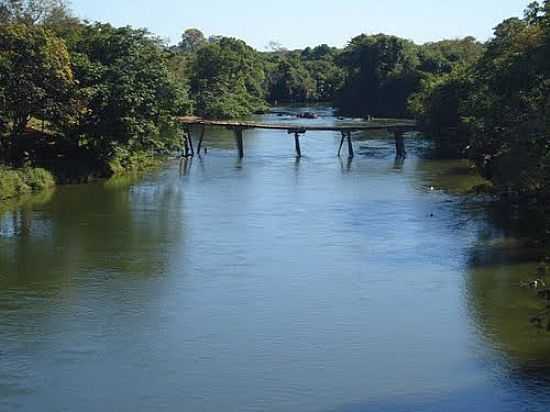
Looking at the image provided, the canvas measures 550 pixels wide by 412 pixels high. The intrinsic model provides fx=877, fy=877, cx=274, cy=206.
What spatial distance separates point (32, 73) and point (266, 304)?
20186mm

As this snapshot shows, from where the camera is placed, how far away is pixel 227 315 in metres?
19.2

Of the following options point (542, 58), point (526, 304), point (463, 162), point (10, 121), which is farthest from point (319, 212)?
point (463, 162)

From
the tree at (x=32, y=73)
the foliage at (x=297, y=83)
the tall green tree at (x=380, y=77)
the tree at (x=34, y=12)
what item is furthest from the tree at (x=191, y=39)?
the tree at (x=32, y=73)

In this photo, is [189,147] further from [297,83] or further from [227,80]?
[297,83]

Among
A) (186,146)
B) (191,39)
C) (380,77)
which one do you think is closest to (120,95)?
(186,146)

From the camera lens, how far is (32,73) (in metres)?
35.9

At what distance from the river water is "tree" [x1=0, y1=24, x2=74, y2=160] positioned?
4.40 m

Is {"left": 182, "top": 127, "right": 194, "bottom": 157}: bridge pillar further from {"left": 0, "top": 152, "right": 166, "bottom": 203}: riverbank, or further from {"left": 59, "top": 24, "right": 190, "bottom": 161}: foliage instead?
{"left": 59, "top": 24, "right": 190, "bottom": 161}: foliage

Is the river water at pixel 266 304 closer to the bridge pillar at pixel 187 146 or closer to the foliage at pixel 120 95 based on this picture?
the foliage at pixel 120 95

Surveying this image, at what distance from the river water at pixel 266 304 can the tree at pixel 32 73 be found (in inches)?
173

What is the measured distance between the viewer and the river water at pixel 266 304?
15.2 m

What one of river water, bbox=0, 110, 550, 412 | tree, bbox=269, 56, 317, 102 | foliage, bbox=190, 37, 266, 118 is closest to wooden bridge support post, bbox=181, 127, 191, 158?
river water, bbox=0, 110, 550, 412

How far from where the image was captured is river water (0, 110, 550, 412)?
15.2 metres

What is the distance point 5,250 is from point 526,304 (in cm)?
1454
